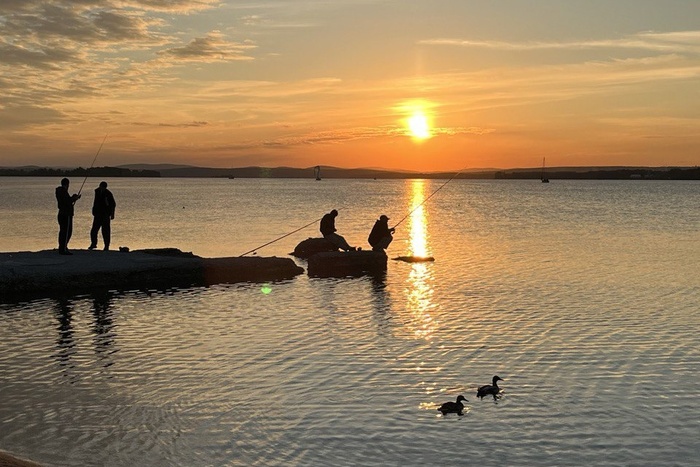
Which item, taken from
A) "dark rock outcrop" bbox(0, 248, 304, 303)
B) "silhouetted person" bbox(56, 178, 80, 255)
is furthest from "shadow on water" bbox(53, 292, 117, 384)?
"silhouetted person" bbox(56, 178, 80, 255)

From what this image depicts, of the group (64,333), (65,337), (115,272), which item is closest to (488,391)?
(65,337)

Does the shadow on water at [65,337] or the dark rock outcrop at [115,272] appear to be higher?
the dark rock outcrop at [115,272]

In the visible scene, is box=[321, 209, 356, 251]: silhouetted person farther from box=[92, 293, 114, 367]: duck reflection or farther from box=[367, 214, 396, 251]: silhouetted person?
box=[92, 293, 114, 367]: duck reflection

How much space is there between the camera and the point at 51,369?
→ 13406mm

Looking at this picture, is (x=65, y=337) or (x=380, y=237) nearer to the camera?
(x=65, y=337)

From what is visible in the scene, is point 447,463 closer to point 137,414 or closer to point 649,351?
point 137,414

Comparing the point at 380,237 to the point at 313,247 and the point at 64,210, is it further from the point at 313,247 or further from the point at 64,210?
the point at 64,210

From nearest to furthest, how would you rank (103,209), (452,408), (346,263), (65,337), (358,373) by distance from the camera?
(452,408) < (358,373) < (65,337) < (103,209) < (346,263)

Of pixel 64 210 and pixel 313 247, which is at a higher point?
pixel 64 210

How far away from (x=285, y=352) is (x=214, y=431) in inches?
181

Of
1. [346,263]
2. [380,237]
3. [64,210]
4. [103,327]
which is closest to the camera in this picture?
[103,327]

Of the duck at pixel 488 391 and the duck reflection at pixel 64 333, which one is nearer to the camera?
the duck at pixel 488 391

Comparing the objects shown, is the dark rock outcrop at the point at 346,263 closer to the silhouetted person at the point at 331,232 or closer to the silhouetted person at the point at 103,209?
the silhouetted person at the point at 331,232

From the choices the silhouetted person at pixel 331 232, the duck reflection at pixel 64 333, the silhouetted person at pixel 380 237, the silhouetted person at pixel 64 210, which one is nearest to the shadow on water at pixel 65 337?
the duck reflection at pixel 64 333
